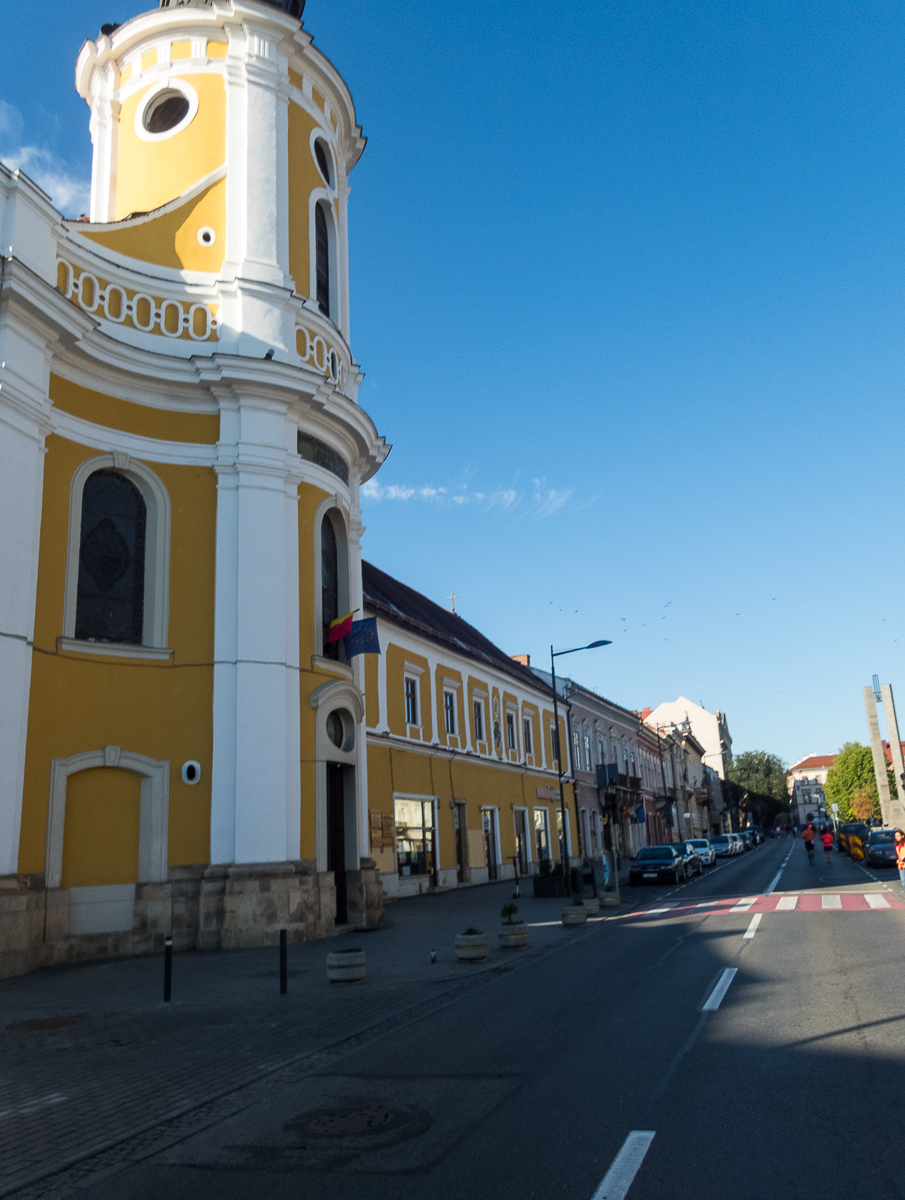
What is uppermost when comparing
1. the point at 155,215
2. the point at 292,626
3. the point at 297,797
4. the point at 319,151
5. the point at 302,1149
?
the point at 319,151

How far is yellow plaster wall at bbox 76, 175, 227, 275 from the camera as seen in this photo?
789 inches

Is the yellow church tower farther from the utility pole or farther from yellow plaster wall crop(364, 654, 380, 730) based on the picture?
the utility pole

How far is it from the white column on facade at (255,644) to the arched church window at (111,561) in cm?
160

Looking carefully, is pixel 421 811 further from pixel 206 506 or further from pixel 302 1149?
pixel 302 1149

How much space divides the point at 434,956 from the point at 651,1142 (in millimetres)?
9337

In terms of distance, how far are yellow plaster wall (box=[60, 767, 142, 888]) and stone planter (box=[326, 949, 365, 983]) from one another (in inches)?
253

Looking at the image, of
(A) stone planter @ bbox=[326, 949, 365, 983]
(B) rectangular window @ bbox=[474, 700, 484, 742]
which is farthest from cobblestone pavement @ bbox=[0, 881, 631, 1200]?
(B) rectangular window @ bbox=[474, 700, 484, 742]

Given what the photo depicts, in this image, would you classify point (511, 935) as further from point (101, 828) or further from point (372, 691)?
point (372, 691)

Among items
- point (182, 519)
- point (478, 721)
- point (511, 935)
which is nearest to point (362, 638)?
point (182, 519)

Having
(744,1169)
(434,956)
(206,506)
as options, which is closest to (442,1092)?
(744,1169)

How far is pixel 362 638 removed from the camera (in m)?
21.2

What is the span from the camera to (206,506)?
63.6 ft

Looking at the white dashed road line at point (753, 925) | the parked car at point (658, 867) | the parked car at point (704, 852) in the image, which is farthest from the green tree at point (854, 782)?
the white dashed road line at point (753, 925)

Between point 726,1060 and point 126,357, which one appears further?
point 126,357
